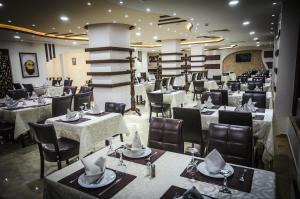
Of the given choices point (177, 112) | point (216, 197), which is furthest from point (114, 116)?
point (216, 197)

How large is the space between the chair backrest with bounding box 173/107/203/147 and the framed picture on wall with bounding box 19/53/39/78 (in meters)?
9.40

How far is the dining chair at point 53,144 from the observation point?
2.62 m

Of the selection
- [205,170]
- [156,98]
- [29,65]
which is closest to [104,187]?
[205,170]

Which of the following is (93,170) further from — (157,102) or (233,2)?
(233,2)

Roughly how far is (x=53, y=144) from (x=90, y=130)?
516 mm

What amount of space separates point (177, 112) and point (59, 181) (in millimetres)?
2047

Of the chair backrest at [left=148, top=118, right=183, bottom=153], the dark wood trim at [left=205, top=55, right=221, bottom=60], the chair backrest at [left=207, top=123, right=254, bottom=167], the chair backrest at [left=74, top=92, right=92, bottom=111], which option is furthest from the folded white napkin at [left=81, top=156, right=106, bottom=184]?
the dark wood trim at [left=205, top=55, right=221, bottom=60]

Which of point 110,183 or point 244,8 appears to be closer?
point 110,183

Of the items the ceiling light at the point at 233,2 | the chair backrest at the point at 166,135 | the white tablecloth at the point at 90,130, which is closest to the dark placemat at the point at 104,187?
the chair backrest at the point at 166,135

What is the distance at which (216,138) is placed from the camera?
2121mm

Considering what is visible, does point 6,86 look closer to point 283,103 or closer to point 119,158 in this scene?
point 119,158

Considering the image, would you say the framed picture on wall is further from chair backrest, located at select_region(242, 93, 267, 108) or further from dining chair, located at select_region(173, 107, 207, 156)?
chair backrest, located at select_region(242, 93, 267, 108)

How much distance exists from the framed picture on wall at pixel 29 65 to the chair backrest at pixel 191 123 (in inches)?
370

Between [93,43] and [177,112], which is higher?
[93,43]
